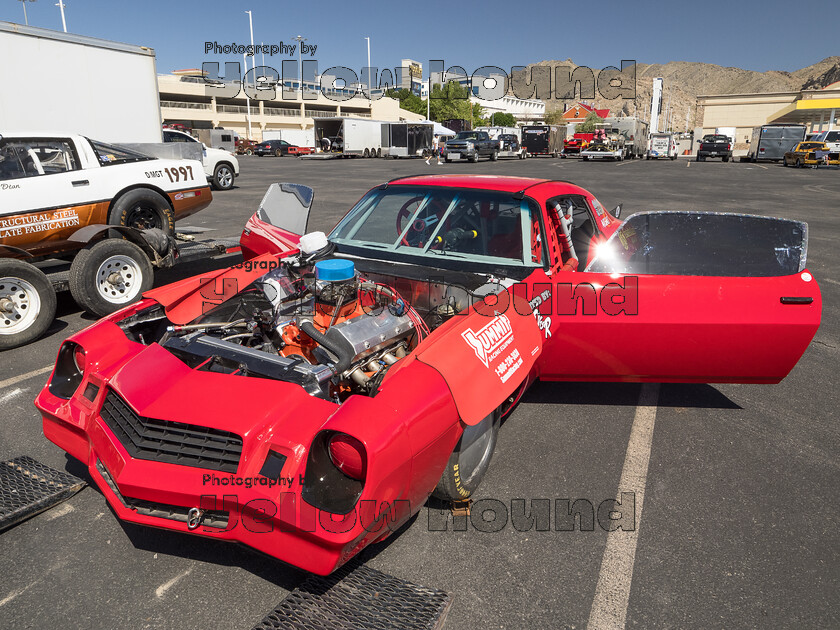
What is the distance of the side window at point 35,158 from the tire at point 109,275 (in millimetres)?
1559

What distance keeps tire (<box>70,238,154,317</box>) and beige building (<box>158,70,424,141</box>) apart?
5119cm

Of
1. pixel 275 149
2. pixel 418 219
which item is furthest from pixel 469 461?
pixel 275 149

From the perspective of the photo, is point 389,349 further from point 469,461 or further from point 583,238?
point 583,238

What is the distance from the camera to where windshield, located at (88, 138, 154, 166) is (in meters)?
7.08

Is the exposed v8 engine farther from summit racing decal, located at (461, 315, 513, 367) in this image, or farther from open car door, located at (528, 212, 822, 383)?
open car door, located at (528, 212, 822, 383)

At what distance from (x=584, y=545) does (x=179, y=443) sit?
1.90 meters

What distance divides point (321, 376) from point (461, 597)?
1.11m

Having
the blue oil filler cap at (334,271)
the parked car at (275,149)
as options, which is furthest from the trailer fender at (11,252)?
the parked car at (275,149)

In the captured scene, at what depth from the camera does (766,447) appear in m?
3.57

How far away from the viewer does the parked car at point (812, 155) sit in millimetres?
32781

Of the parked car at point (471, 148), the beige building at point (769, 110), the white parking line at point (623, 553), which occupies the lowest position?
the white parking line at point (623, 553)

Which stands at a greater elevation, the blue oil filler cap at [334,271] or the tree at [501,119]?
the tree at [501,119]

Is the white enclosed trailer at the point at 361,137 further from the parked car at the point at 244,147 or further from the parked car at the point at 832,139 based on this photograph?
the parked car at the point at 832,139

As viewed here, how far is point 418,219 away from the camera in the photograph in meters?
4.11
